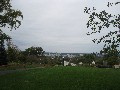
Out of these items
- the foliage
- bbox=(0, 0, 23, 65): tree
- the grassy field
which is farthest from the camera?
the foliage

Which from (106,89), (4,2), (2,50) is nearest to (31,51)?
(2,50)

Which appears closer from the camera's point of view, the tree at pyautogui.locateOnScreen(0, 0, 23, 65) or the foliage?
the tree at pyautogui.locateOnScreen(0, 0, 23, 65)

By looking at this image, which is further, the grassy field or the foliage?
the foliage

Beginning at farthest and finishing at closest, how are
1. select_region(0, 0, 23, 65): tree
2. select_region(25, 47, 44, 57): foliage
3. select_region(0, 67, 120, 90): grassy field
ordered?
select_region(25, 47, 44, 57): foliage
select_region(0, 0, 23, 65): tree
select_region(0, 67, 120, 90): grassy field

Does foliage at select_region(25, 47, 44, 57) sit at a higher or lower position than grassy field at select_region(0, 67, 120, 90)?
higher

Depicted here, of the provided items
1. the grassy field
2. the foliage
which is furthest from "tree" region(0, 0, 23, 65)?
the foliage

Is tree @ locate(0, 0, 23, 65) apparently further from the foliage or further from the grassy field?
the foliage

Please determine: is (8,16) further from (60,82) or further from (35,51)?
(35,51)

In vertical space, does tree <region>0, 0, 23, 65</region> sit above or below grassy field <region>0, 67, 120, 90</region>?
above

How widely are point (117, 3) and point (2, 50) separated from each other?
65118mm

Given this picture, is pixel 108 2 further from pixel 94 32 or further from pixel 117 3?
pixel 94 32

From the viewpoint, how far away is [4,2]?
140 feet

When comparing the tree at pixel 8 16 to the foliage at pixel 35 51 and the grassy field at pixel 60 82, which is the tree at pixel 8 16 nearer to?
the grassy field at pixel 60 82

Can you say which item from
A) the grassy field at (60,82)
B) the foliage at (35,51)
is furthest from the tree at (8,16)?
the foliage at (35,51)
